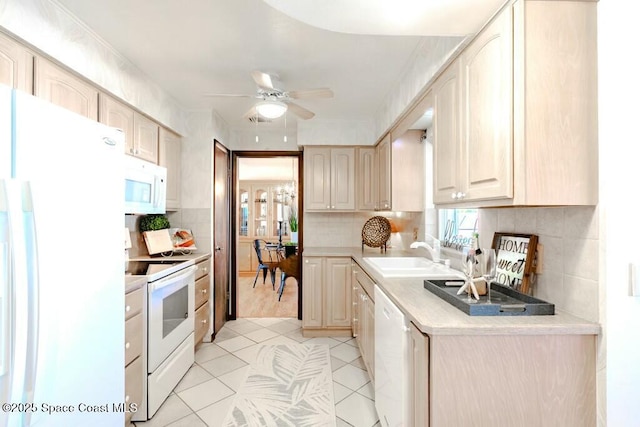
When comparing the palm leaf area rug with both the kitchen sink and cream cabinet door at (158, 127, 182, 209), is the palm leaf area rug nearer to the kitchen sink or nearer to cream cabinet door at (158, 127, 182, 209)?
the kitchen sink

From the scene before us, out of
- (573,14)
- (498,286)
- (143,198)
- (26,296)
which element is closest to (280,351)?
(143,198)

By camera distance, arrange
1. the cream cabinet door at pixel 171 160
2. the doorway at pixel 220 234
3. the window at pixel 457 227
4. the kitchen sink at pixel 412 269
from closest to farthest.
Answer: the kitchen sink at pixel 412 269 → the window at pixel 457 227 → the cream cabinet door at pixel 171 160 → the doorway at pixel 220 234

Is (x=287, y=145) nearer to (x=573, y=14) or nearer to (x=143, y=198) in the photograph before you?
(x=143, y=198)

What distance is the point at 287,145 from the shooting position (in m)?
4.14

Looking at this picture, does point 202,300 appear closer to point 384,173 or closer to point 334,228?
point 334,228

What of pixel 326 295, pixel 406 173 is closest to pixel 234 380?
pixel 326 295

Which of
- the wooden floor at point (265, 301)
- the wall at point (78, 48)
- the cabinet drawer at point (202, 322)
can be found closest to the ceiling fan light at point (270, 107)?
the wall at point (78, 48)

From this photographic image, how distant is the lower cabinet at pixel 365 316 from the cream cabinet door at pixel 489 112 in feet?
3.79

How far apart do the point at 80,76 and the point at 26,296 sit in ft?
4.98

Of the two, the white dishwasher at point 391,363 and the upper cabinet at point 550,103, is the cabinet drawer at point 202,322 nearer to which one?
the white dishwasher at point 391,363

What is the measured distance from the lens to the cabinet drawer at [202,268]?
118 inches

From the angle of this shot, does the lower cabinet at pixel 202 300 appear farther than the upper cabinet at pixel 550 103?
Yes

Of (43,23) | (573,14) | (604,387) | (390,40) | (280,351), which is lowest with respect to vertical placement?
(280,351)

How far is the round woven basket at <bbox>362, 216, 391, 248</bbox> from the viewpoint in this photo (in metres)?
3.52
